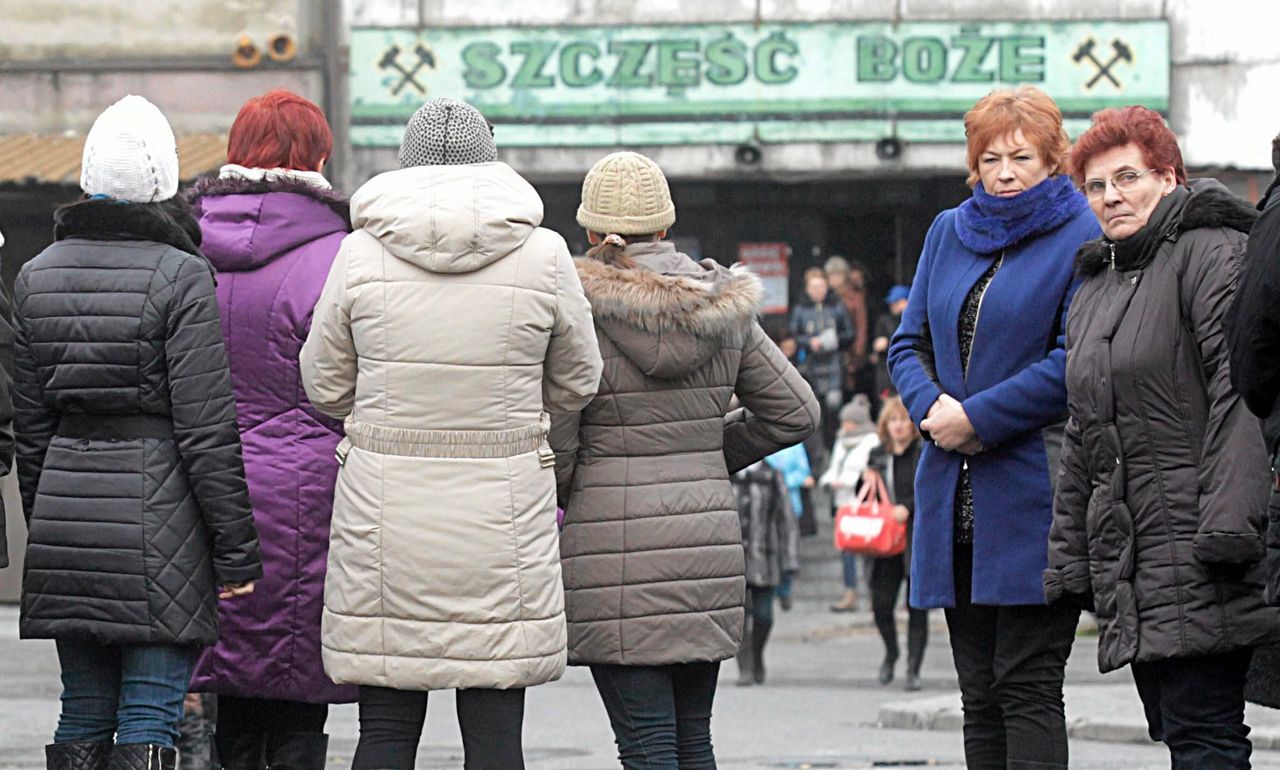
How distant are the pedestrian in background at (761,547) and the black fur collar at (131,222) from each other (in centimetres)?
874

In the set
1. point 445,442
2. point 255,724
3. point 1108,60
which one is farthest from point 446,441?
point 1108,60

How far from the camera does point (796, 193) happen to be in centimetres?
2245

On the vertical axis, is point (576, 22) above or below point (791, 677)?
above

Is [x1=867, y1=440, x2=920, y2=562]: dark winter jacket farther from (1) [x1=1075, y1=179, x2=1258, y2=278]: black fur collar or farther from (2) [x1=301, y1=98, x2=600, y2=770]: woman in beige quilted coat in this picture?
(2) [x1=301, y1=98, x2=600, y2=770]: woman in beige quilted coat

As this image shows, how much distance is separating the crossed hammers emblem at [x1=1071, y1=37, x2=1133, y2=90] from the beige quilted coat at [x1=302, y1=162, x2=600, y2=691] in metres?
15.8

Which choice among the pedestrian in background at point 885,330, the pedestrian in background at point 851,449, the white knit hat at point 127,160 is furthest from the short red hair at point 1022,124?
the pedestrian in background at point 885,330

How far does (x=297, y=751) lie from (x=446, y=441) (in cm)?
133

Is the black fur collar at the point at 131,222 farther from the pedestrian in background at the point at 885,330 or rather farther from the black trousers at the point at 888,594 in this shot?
the pedestrian in background at the point at 885,330

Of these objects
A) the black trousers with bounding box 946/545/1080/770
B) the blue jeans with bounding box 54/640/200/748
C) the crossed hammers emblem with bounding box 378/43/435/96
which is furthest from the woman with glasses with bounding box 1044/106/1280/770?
the crossed hammers emblem with bounding box 378/43/435/96

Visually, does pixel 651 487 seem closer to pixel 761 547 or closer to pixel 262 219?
pixel 262 219

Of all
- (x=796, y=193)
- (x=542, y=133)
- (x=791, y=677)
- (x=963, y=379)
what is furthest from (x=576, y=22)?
(x=963, y=379)

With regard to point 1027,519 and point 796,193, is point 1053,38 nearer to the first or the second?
point 796,193

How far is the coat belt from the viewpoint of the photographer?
18.8 ft

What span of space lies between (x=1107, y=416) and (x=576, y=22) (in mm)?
15747
